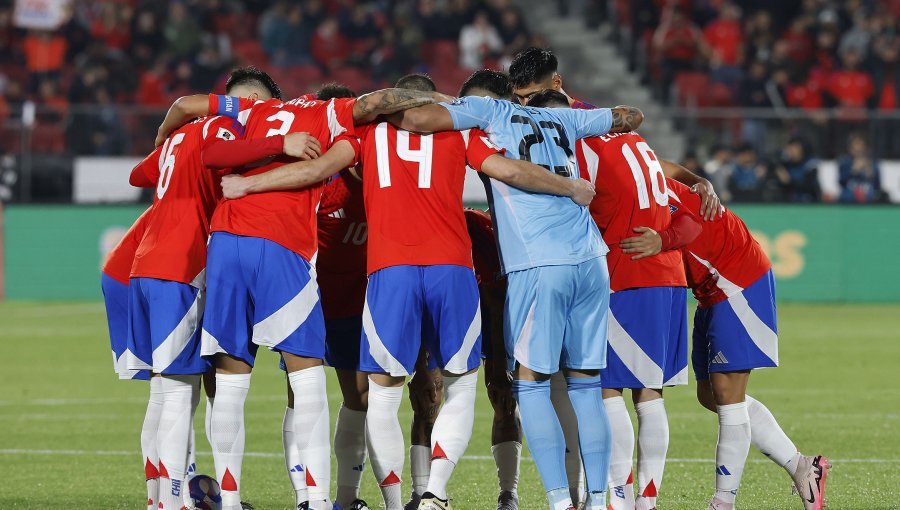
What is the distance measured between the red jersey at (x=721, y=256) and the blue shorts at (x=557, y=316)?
2.64 feet

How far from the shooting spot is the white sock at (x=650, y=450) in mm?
6984

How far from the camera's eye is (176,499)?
22.3 feet

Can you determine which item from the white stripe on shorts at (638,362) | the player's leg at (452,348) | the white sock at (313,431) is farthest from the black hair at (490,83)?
the white sock at (313,431)

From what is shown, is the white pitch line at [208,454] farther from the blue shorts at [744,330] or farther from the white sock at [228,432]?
the white sock at [228,432]

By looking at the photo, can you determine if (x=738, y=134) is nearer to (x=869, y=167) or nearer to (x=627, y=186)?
(x=869, y=167)

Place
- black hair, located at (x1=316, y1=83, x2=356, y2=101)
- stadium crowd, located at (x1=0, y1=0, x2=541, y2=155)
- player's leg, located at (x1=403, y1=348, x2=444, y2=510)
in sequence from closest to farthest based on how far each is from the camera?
player's leg, located at (x1=403, y1=348, x2=444, y2=510) < black hair, located at (x1=316, y1=83, x2=356, y2=101) < stadium crowd, located at (x1=0, y1=0, x2=541, y2=155)

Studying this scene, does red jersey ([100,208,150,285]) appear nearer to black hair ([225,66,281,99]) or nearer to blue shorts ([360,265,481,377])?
black hair ([225,66,281,99])

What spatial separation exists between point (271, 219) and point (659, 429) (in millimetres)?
2214

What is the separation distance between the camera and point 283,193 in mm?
6832

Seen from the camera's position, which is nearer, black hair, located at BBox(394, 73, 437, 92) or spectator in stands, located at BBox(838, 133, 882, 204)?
black hair, located at BBox(394, 73, 437, 92)

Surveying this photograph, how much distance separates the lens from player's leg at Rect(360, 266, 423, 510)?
660 centimetres

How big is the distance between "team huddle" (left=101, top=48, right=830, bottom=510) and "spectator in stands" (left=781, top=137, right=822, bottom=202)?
1382 cm

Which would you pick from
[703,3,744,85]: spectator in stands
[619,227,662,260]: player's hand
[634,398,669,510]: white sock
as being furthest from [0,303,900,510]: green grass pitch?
[703,3,744,85]: spectator in stands

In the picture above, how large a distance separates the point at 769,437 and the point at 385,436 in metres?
2.17
